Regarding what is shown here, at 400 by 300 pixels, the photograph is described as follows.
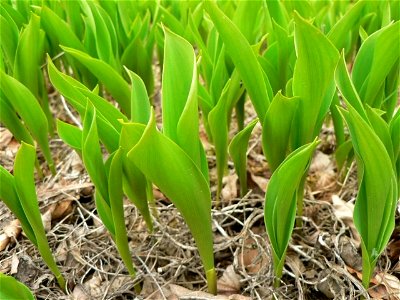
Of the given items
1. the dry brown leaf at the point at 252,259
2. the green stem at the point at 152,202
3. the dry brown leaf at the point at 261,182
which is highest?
the green stem at the point at 152,202

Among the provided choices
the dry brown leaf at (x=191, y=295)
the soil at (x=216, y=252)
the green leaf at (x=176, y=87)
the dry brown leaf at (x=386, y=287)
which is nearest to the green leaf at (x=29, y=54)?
the soil at (x=216, y=252)

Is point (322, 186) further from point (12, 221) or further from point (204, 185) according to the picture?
point (12, 221)

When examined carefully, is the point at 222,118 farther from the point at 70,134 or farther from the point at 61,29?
the point at 61,29

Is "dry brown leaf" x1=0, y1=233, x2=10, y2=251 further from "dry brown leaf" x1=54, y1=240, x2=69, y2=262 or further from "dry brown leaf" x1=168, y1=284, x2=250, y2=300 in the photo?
"dry brown leaf" x1=168, y1=284, x2=250, y2=300

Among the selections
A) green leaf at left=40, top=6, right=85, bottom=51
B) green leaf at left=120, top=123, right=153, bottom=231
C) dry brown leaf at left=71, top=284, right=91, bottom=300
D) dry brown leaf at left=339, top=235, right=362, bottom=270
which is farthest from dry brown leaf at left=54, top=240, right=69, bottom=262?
dry brown leaf at left=339, top=235, right=362, bottom=270

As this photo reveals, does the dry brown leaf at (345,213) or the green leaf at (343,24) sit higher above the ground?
the green leaf at (343,24)

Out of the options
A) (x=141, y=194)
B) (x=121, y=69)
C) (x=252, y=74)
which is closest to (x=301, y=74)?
(x=252, y=74)

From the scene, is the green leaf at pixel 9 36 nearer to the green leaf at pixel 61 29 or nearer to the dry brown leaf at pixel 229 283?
the green leaf at pixel 61 29

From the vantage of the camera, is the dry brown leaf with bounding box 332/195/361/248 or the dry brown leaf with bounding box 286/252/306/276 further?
the dry brown leaf with bounding box 332/195/361/248
